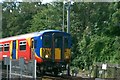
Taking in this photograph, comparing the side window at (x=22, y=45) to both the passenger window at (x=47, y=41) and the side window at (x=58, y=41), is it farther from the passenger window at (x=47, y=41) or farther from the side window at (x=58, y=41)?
the side window at (x=58, y=41)

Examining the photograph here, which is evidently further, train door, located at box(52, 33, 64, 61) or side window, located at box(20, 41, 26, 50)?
side window, located at box(20, 41, 26, 50)

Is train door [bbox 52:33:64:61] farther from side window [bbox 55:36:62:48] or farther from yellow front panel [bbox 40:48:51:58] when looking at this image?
yellow front panel [bbox 40:48:51:58]

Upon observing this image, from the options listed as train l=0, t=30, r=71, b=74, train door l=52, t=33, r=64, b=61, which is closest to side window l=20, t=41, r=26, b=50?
train l=0, t=30, r=71, b=74

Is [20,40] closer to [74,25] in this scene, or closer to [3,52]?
[3,52]

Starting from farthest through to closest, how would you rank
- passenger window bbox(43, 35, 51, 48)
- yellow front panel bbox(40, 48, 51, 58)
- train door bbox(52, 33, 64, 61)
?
1. train door bbox(52, 33, 64, 61)
2. passenger window bbox(43, 35, 51, 48)
3. yellow front panel bbox(40, 48, 51, 58)

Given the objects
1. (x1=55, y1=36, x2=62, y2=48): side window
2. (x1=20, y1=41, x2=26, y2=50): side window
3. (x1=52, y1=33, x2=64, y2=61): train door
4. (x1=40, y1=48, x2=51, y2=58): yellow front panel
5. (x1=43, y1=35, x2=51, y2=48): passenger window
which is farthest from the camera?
(x1=20, y1=41, x2=26, y2=50): side window

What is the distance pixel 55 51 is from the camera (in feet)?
39.2

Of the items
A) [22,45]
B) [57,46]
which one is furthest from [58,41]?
[22,45]

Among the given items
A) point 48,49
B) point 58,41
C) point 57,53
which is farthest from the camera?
point 58,41

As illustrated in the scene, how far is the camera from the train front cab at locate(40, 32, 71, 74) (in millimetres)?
11766

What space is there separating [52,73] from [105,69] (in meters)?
2.34

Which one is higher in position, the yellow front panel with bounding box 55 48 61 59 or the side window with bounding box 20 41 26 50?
the side window with bounding box 20 41 26 50

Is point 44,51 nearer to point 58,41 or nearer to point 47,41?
point 47,41

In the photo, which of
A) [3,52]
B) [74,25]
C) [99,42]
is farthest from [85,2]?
[3,52]
